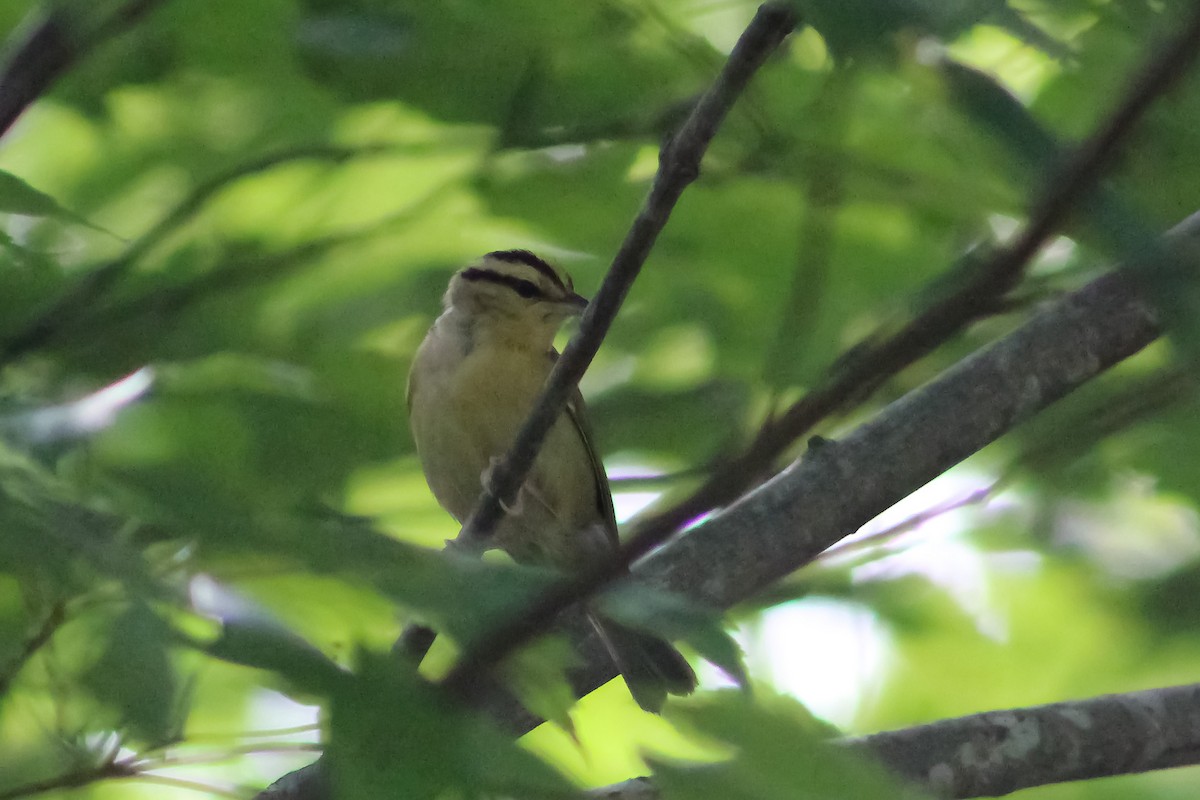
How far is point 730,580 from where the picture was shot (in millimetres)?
3570

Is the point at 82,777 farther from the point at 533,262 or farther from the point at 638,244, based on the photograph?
the point at 533,262

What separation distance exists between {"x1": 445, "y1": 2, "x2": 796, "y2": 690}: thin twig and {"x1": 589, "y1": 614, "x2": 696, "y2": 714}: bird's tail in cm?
58

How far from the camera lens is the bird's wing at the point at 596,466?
20.4 ft

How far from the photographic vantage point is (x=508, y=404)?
6.87m

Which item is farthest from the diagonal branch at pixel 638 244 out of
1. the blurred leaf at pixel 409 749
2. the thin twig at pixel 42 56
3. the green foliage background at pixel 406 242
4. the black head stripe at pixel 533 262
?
the black head stripe at pixel 533 262

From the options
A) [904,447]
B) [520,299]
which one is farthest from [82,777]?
[520,299]

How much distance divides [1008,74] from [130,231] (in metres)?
3.06

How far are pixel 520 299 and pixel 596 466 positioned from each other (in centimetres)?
110

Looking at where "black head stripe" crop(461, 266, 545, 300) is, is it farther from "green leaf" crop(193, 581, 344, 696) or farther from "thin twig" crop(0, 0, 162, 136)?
"green leaf" crop(193, 581, 344, 696)

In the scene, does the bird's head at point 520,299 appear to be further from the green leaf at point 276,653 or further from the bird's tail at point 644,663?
the green leaf at point 276,653

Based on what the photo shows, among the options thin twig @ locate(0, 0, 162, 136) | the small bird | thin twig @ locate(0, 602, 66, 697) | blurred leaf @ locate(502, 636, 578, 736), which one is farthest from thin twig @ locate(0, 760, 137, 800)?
the small bird

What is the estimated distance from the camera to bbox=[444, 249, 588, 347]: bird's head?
273 inches

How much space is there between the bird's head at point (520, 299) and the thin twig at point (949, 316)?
558cm

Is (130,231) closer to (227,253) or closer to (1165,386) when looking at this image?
(227,253)
